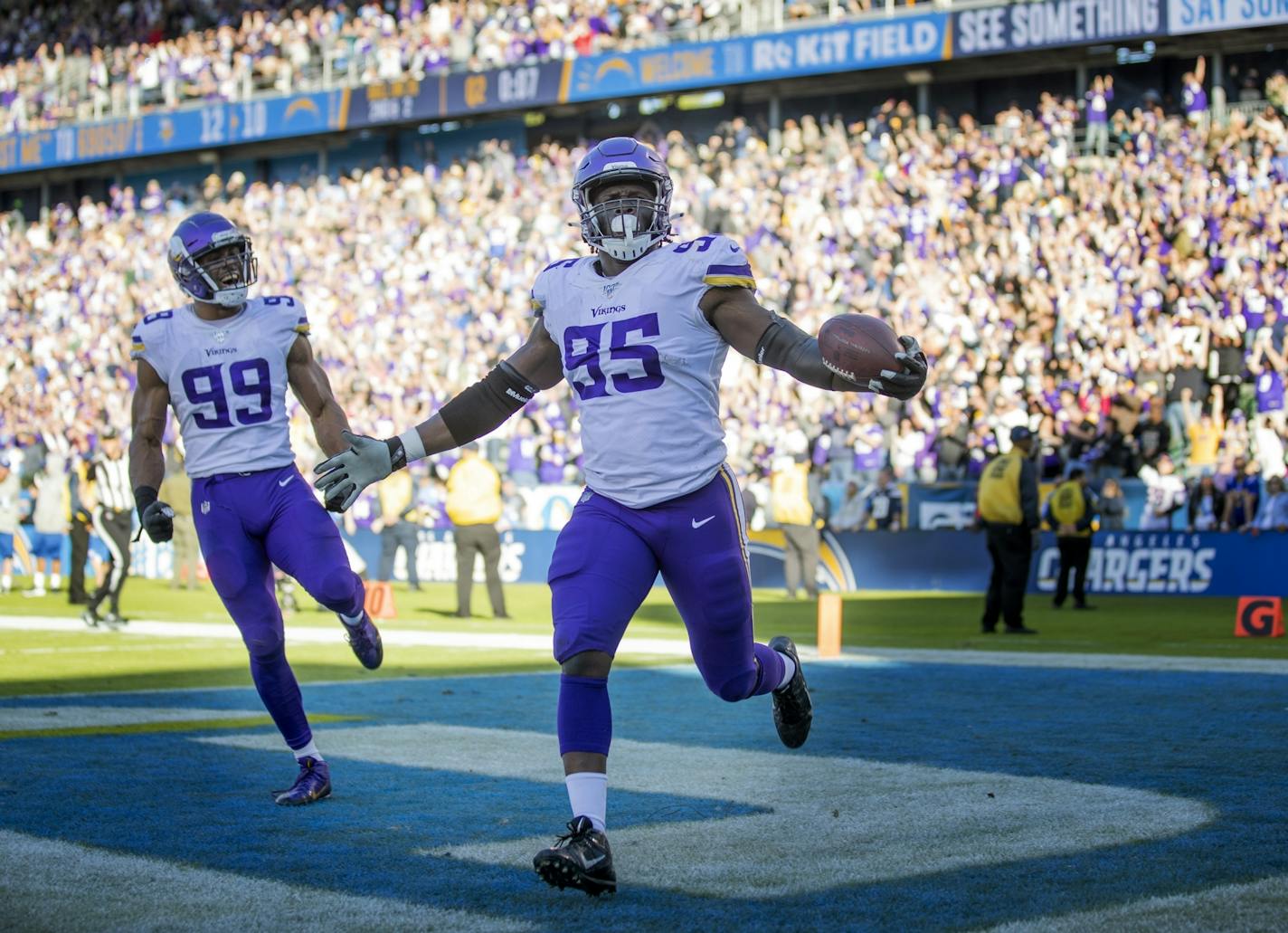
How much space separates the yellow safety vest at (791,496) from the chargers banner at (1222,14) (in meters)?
10.2

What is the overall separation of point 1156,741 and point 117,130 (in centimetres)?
3448

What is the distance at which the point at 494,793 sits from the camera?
6.13 metres

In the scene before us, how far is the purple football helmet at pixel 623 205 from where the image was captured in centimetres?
525

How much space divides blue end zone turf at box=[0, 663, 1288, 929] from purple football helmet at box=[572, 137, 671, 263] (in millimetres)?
1910

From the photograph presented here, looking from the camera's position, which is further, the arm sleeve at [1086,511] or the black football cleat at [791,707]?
the arm sleeve at [1086,511]

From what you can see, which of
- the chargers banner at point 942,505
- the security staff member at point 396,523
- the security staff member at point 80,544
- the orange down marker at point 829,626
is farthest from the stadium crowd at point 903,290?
the orange down marker at point 829,626

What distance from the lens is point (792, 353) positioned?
16.2 ft

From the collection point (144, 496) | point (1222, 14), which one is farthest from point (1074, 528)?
point (144, 496)

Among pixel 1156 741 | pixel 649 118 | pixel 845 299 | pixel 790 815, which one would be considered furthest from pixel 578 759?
pixel 649 118

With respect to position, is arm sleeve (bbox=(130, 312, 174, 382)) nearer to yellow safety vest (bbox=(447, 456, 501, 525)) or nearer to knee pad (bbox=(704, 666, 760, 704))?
knee pad (bbox=(704, 666, 760, 704))

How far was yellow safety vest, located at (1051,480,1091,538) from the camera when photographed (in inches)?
710

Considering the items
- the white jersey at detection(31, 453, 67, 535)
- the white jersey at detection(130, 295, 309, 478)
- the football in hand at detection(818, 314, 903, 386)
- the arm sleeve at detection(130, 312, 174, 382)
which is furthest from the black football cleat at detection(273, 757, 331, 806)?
the white jersey at detection(31, 453, 67, 535)

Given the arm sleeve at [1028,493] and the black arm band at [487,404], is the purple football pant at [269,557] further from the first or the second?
the arm sleeve at [1028,493]

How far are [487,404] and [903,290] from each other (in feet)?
61.5
